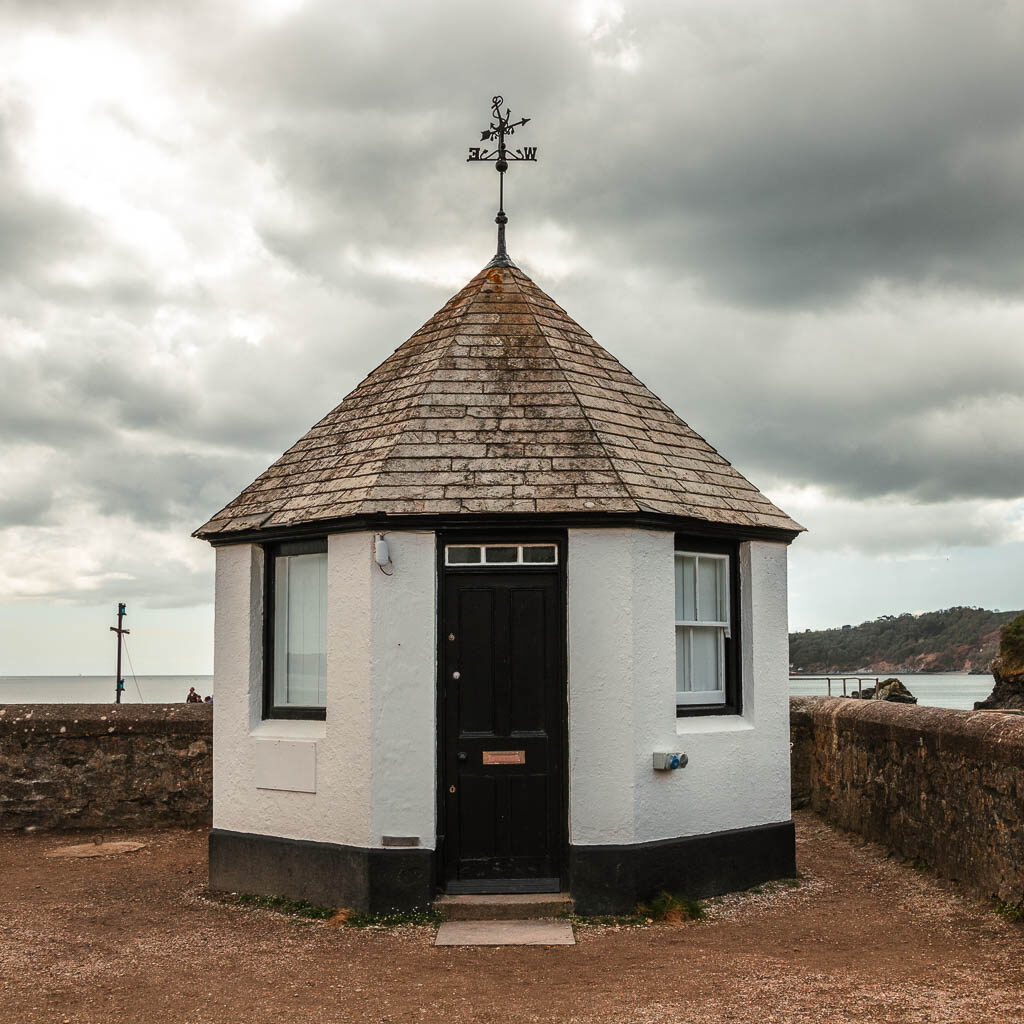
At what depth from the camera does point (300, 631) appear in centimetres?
899

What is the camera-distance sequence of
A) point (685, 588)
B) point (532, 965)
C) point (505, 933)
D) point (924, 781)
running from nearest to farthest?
point (532, 965) → point (505, 933) → point (685, 588) → point (924, 781)

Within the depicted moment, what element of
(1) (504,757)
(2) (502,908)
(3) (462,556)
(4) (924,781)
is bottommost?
(2) (502,908)

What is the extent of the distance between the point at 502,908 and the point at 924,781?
12.5 feet

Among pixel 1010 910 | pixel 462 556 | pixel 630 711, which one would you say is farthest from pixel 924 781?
pixel 462 556

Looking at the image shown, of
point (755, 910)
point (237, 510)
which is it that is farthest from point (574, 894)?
point (237, 510)

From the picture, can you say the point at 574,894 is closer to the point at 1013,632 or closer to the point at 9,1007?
the point at 9,1007

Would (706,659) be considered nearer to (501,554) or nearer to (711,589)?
(711,589)

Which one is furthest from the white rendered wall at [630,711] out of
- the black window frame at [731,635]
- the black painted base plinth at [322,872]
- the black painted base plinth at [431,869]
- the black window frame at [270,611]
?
the black window frame at [270,611]

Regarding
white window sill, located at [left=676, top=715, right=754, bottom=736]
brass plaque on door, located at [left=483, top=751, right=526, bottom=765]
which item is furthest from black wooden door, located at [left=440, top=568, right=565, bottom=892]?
white window sill, located at [left=676, top=715, right=754, bottom=736]

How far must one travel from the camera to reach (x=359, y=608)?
827 cm

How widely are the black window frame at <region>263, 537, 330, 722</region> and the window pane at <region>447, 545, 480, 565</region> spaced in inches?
46.9

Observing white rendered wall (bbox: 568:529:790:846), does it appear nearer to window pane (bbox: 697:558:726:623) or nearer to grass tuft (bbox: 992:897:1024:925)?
window pane (bbox: 697:558:726:623)

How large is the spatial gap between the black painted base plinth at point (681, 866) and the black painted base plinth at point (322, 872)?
45.7 inches

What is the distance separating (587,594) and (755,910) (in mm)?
2692
